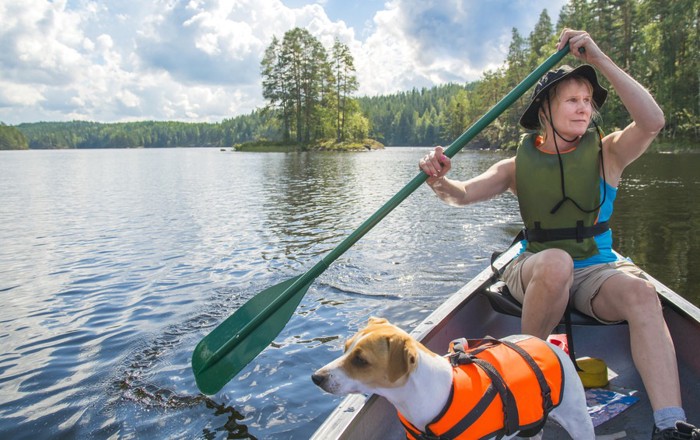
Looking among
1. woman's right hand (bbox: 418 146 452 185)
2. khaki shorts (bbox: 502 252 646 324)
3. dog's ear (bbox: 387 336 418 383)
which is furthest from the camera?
woman's right hand (bbox: 418 146 452 185)

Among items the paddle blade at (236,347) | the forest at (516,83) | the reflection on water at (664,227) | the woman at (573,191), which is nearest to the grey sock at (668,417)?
the woman at (573,191)

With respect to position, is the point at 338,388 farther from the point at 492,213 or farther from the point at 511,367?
the point at 492,213

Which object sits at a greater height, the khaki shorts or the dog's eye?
the khaki shorts

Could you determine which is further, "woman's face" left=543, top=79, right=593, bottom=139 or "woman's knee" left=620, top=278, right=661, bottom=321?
"woman's face" left=543, top=79, right=593, bottom=139

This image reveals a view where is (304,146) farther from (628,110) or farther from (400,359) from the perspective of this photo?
(400,359)

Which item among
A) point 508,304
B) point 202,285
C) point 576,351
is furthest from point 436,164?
point 202,285

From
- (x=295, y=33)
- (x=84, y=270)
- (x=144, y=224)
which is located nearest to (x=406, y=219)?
(x=144, y=224)

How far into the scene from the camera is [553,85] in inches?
132

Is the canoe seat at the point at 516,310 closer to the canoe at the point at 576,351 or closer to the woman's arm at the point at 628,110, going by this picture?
the canoe at the point at 576,351

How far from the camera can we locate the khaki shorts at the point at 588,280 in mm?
3150

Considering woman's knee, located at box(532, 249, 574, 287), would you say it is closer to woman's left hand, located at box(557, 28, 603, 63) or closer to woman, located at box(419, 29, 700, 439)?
woman, located at box(419, 29, 700, 439)

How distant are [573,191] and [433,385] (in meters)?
1.82

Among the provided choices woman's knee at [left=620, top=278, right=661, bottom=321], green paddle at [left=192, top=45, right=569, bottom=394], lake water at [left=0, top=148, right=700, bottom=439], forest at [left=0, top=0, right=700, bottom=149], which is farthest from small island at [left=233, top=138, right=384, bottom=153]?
woman's knee at [left=620, top=278, right=661, bottom=321]

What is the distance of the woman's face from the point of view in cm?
327
